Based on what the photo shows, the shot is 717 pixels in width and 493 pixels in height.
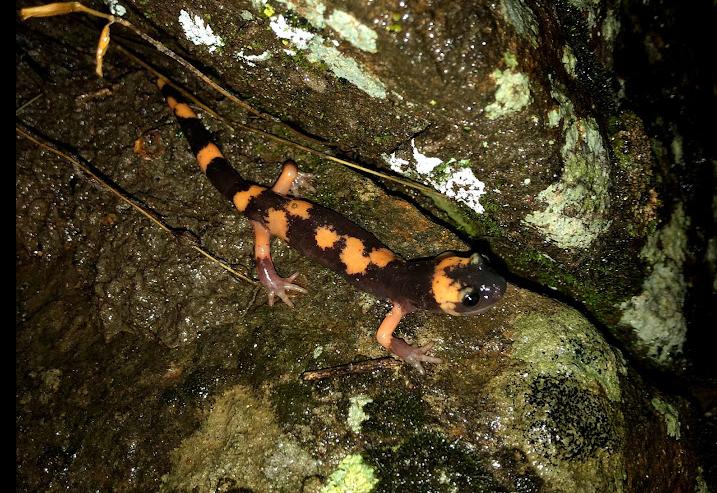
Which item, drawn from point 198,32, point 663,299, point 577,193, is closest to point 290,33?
point 198,32

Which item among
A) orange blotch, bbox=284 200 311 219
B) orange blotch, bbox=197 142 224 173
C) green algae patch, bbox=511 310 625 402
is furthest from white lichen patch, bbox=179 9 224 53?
green algae patch, bbox=511 310 625 402

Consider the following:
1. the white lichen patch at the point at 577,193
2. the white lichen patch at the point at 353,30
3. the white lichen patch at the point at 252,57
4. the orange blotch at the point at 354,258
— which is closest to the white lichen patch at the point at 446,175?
the white lichen patch at the point at 577,193

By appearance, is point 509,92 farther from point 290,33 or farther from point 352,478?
point 352,478

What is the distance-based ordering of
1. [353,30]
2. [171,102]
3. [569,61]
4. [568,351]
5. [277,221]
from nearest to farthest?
1. [353,30]
2. [568,351]
3. [569,61]
4. [277,221]
5. [171,102]

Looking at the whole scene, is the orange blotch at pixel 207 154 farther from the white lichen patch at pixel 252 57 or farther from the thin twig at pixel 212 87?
the white lichen patch at pixel 252 57

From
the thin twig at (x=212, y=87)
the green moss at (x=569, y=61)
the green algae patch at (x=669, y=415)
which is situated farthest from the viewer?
the thin twig at (x=212, y=87)

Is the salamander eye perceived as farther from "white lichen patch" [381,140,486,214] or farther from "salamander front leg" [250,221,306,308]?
"salamander front leg" [250,221,306,308]

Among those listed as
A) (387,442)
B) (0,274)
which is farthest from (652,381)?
(0,274)

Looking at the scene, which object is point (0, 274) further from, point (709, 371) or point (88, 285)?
point (709, 371)
